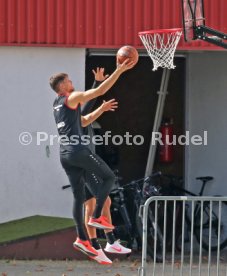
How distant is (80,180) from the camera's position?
1048 cm

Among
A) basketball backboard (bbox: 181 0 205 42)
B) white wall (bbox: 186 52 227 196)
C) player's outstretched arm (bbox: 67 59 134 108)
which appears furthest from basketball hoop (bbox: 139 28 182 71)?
white wall (bbox: 186 52 227 196)

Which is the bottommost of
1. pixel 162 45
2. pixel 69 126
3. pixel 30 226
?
pixel 30 226

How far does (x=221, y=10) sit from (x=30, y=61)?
124 inches

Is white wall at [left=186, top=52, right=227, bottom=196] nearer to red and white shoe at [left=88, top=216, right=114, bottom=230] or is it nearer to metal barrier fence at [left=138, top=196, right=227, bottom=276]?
metal barrier fence at [left=138, top=196, right=227, bottom=276]

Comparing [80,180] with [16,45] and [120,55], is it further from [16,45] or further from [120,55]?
[16,45]

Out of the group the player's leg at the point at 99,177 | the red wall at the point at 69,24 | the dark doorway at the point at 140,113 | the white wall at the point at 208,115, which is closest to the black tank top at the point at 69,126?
the player's leg at the point at 99,177

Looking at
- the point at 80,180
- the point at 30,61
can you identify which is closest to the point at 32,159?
the point at 30,61

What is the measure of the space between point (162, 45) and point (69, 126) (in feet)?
11.5

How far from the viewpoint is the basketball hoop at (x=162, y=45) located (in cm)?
1292

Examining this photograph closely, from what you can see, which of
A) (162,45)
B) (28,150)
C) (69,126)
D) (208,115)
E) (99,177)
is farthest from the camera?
(208,115)

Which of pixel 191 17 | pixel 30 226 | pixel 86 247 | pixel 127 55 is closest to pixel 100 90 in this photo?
pixel 127 55

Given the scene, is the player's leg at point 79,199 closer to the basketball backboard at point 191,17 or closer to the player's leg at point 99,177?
the player's leg at point 99,177

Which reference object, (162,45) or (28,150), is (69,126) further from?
(28,150)

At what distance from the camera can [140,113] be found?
60.7 ft
